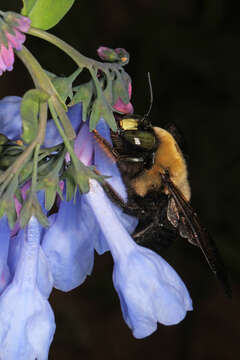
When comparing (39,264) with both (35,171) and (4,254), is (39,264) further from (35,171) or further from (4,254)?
(35,171)

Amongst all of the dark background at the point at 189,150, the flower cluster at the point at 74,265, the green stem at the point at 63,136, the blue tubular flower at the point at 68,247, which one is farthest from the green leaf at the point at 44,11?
the dark background at the point at 189,150

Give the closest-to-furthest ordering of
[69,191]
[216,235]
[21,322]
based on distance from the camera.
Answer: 1. [21,322]
2. [69,191]
3. [216,235]

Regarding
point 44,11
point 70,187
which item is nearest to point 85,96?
point 70,187

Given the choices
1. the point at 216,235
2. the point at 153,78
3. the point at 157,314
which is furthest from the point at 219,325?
the point at 157,314

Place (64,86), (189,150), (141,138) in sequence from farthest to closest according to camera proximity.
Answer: (189,150)
(141,138)
(64,86)

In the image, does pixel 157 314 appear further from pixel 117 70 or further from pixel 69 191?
pixel 117 70
